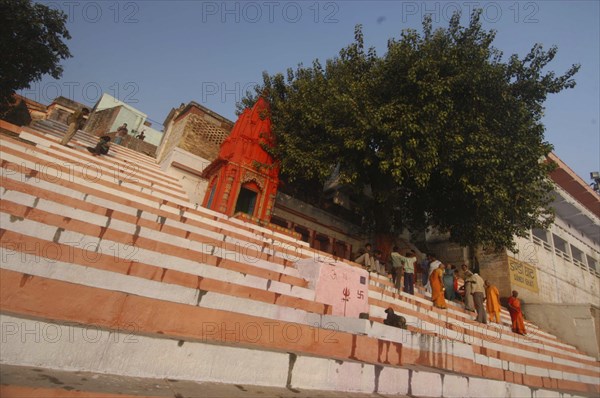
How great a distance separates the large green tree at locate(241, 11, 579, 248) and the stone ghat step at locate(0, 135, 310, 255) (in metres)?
4.63

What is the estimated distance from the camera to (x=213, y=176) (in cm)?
1420

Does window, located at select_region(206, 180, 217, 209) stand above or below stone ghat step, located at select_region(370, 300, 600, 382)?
above

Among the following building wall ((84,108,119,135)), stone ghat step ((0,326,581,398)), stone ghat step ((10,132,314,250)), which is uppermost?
building wall ((84,108,119,135))

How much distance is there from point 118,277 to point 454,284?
11776 millimetres

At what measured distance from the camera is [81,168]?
7.72 meters

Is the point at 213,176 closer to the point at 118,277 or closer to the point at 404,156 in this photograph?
the point at 404,156

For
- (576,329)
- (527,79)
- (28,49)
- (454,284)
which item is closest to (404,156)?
(454,284)

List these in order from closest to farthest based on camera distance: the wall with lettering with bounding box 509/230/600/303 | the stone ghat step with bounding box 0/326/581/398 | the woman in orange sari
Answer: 1. the stone ghat step with bounding box 0/326/581/398
2. the woman in orange sari
3. the wall with lettering with bounding box 509/230/600/303

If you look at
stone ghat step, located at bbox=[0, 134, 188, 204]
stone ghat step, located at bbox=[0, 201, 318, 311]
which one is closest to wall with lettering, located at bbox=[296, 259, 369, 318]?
stone ghat step, located at bbox=[0, 201, 318, 311]

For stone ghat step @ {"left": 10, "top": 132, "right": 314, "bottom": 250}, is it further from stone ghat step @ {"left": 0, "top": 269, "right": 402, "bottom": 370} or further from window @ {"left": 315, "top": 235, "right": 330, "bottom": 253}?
window @ {"left": 315, "top": 235, "right": 330, "bottom": 253}

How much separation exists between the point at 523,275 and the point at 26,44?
83.2ft

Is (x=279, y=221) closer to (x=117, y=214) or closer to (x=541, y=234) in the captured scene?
(x=117, y=214)

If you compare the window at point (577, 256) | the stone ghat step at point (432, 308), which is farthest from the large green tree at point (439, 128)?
the window at point (577, 256)

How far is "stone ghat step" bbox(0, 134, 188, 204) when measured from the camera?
21.7 ft
